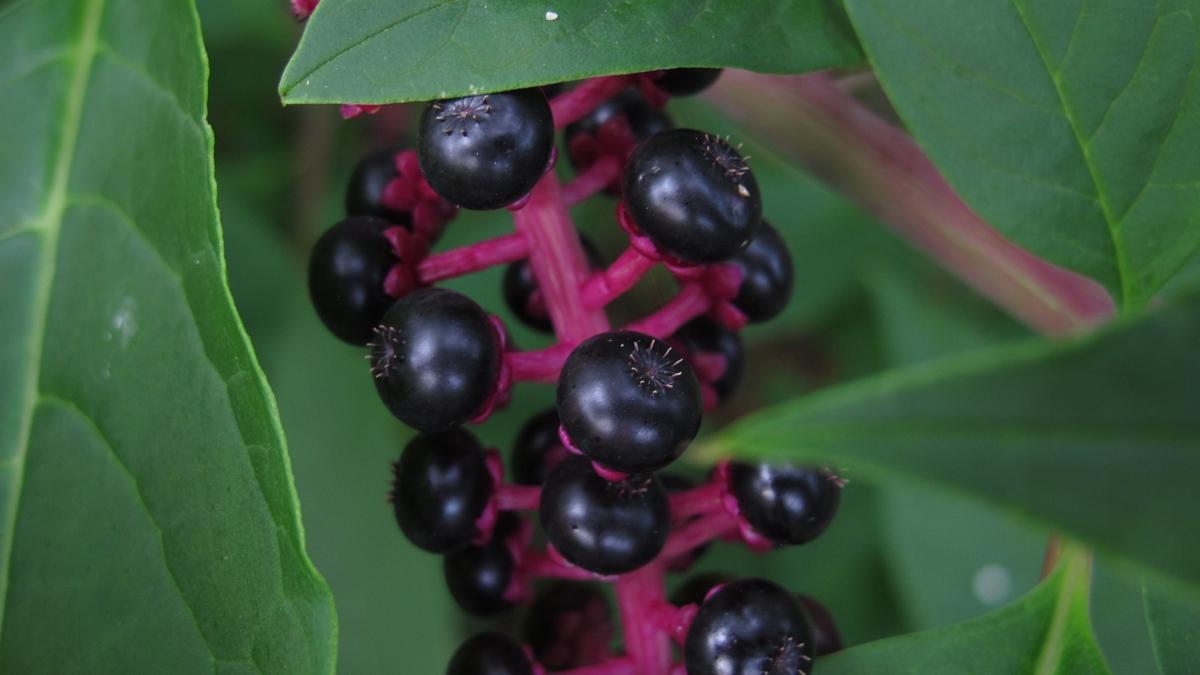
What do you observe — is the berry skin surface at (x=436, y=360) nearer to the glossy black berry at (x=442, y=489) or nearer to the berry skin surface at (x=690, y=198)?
the glossy black berry at (x=442, y=489)

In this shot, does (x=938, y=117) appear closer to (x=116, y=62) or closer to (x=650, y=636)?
(x=650, y=636)

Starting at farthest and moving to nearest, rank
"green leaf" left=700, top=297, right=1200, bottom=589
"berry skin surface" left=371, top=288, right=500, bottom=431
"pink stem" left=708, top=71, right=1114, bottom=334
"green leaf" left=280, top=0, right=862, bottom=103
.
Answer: "pink stem" left=708, top=71, right=1114, bottom=334, "berry skin surface" left=371, top=288, right=500, bottom=431, "green leaf" left=280, top=0, right=862, bottom=103, "green leaf" left=700, top=297, right=1200, bottom=589

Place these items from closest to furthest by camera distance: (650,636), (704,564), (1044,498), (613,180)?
(1044,498) → (650,636) → (613,180) → (704,564)

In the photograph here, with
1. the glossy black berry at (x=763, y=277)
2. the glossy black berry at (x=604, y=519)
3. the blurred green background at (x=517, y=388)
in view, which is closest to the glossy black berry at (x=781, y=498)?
the glossy black berry at (x=604, y=519)

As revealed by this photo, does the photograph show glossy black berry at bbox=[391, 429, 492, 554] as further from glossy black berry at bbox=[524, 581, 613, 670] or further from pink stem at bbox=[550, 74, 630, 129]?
pink stem at bbox=[550, 74, 630, 129]

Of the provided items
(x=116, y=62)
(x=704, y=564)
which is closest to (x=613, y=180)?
(x=116, y=62)

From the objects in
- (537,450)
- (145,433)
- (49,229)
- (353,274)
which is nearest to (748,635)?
(537,450)

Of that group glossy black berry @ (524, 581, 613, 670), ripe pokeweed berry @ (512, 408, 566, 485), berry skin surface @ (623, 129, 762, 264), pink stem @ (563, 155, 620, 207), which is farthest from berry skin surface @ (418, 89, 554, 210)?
glossy black berry @ (524, 581, 613, 670)
